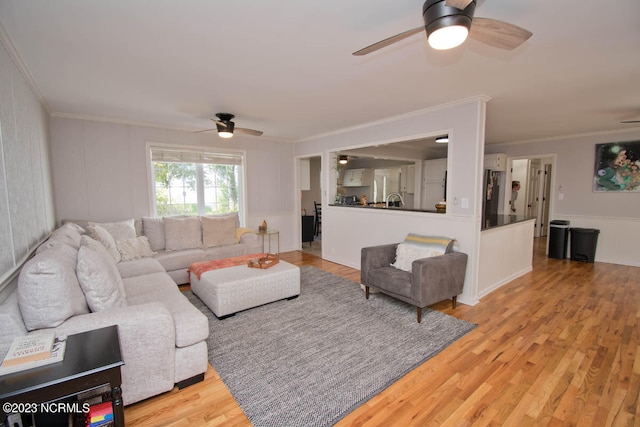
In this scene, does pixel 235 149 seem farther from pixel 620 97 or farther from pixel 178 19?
pixel 620 97

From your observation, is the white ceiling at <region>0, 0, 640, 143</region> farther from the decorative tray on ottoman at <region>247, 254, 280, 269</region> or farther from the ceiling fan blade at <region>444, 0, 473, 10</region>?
the decorative tray on ottoman at <region>247, 254, 280, 269</region>

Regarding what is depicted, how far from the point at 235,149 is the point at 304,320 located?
3.68 meters

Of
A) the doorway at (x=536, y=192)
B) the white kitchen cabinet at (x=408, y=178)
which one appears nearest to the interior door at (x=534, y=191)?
the doorway at (x=536, y=192)

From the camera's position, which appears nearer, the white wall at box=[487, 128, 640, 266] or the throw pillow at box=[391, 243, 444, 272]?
the throw pillow at box=[391, 243, 444, 272]

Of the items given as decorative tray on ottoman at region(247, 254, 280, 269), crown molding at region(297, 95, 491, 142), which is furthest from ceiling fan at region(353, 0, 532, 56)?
decorative tray on ottoman at region(247, 254, 280, 269)

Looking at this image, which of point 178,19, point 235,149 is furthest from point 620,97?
point 235,149

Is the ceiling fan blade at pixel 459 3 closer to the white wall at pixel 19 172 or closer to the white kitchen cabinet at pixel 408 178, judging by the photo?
the white wall at pixel 19 172

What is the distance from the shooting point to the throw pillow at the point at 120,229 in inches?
155

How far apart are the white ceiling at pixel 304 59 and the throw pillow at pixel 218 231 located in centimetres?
166

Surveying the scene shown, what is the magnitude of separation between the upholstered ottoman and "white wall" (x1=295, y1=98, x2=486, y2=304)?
5.53 ft

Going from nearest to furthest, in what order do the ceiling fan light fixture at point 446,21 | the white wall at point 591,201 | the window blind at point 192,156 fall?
1. the ceiling fan light fixture at point 446,21
2. the window blind at point 192,156
3. the white wall at point 591,201

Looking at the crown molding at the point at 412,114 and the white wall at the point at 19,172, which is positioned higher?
the crown molding at the point at 412,114

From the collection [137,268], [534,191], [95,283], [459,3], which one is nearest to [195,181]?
[137,268]

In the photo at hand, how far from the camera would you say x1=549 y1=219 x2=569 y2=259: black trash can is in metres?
5.53
